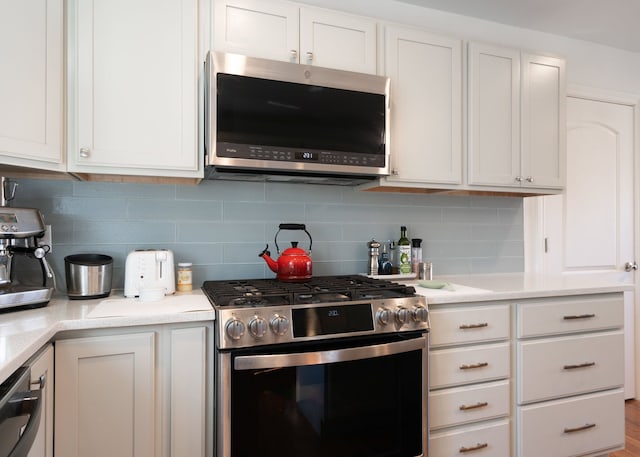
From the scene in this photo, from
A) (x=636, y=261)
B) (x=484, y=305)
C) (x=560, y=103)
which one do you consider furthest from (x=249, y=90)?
(x=636, y=261)

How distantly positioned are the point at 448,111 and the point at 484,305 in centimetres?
103

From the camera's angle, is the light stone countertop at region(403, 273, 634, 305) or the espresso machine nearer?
the espresso machine

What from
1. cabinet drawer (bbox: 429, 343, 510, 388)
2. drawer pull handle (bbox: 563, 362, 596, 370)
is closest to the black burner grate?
cabinet drawer (bbox: 429, 343, 510, 388)

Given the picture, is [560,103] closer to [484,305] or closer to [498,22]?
[498,22]

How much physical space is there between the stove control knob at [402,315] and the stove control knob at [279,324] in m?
0.47

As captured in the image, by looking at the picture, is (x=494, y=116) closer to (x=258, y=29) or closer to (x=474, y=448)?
(x=258, y=29)

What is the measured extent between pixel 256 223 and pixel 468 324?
116cm

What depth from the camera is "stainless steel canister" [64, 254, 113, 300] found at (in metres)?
1.67

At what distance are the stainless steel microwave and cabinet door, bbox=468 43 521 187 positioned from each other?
0.57m

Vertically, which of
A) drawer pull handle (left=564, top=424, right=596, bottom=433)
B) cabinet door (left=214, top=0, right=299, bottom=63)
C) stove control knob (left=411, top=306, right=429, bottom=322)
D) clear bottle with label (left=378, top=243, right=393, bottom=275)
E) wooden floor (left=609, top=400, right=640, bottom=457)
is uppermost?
cabinet door (left=214, top=0, right=299, bottom=63)

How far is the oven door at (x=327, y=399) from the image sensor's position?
4.72 ft

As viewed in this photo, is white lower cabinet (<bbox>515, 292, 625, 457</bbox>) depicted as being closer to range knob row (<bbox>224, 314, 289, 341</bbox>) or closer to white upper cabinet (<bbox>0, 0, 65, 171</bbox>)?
range knob row (<bbox>224, 314, 289, 341</bbox>)

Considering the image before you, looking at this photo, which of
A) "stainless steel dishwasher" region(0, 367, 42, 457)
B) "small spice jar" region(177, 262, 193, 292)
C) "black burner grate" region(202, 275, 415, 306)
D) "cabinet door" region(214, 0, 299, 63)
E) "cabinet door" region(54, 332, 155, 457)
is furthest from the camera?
"small spice jar" region(177, 262, 193, 292)

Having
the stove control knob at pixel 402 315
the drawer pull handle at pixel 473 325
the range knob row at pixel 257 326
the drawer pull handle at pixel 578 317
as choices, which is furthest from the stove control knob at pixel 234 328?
the drawer pull handle at pixel 578 317
